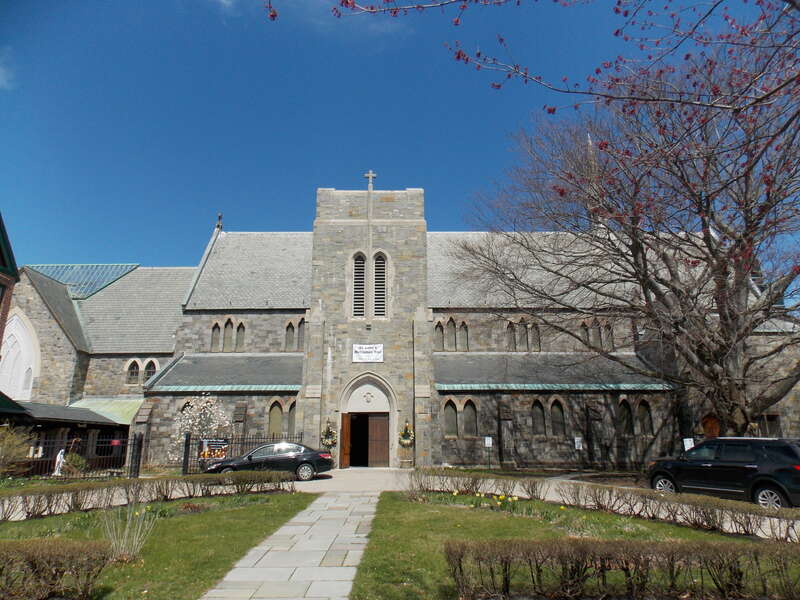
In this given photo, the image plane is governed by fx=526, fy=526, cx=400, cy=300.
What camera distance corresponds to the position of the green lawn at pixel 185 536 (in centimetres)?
→ 657

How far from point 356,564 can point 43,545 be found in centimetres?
389

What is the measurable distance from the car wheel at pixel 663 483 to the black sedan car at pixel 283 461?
37.5 ft

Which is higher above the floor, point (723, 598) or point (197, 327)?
point (197, 327)

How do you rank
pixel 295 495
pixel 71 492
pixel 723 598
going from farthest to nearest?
pixel 295 495, pixel 71 492, pixel 723 598

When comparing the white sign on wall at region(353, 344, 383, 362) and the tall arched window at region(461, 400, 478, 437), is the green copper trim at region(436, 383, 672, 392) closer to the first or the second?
the tall arched window at region(461, 400, 478, 437)

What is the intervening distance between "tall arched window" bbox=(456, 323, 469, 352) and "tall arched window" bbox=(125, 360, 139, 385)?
18.0 m

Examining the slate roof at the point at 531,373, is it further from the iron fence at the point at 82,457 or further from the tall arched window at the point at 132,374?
the tall arched window at the point at 132,374

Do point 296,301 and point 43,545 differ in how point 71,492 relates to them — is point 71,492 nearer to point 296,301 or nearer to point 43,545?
point 43,545

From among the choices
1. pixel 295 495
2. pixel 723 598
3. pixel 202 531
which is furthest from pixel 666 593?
pixel 295 495

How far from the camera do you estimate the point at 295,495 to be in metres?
14.7

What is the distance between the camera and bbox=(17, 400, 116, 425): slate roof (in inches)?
875

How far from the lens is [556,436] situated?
2459 cm

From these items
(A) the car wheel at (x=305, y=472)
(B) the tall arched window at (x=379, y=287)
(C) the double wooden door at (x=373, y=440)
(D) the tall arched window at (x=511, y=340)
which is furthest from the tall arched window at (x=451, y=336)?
(A) the car wheel at (x=305, y=472)

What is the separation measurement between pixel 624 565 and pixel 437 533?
4.22 m
